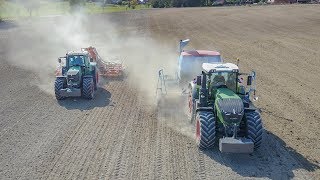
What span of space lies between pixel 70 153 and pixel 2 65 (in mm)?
19077

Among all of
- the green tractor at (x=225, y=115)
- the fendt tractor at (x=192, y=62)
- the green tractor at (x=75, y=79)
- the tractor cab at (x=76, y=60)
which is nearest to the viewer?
the green tractor at (x=225, y=115)

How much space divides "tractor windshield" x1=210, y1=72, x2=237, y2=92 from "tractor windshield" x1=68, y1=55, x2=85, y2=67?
28.4 ft

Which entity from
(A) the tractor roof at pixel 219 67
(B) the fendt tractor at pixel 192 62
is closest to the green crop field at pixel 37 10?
(B) the fendt tractor at pixel 192 62

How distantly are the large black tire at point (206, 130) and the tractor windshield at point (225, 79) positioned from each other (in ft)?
4.76

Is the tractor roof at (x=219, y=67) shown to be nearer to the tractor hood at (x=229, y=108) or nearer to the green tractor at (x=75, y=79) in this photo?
the tractor hood at (x=229, y=108)

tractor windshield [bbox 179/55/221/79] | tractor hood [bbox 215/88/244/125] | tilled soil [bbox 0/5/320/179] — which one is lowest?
tilled soil [bbox 0/5/320/179]

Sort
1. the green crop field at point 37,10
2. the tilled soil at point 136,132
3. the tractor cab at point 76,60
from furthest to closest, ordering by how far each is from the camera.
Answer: the green crop field at point 37,10 → the tractor cab at point 76,60 → the tilled soil at point 136,132

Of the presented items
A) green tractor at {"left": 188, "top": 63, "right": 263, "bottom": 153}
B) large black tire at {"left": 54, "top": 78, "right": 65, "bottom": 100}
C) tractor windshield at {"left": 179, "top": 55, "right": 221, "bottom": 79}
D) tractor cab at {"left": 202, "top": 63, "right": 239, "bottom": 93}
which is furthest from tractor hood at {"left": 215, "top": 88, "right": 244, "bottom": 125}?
large black tire at {"left": 54, "top": 78, "right": 65, "bottom": 100}

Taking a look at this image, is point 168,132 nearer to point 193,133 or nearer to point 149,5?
point 193,133

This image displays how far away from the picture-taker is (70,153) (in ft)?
43.1

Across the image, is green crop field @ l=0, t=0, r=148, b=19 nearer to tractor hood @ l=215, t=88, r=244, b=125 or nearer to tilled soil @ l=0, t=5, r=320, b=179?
tilled soil @ l=0, t=5, r=320, b=179

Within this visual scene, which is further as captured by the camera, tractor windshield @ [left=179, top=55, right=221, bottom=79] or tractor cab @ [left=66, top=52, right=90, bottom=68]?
→ tractor cab @ [left=66, top=52, right=90, bottom=68]

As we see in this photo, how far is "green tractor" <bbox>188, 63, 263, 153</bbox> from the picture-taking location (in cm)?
1214

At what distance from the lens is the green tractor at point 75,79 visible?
1902cm
